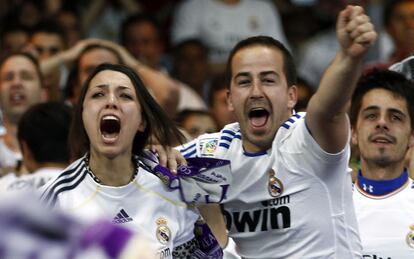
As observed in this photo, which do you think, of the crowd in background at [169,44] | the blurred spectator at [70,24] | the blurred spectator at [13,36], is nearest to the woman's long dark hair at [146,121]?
the crowd in background at [169,44]

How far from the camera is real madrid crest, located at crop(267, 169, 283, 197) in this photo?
422 centimetres

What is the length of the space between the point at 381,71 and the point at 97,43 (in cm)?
295

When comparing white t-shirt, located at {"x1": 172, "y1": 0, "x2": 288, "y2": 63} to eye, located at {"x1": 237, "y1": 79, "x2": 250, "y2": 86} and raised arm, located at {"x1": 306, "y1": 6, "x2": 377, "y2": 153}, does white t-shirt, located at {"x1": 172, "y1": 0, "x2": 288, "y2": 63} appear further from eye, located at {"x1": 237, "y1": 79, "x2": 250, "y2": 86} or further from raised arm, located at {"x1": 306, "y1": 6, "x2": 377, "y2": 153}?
raised arm, located at {"x1": 306, "y1": 6, "x2": 377, "y2": 153}

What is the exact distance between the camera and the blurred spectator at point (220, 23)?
31.6 ft

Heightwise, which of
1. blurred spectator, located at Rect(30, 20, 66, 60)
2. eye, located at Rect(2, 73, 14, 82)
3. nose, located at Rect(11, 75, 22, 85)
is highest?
blurred spectator, located at Rect(30, 20, 66, 60)

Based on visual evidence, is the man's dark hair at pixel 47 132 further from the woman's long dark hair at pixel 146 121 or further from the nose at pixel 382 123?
the nose at pixel 382 123

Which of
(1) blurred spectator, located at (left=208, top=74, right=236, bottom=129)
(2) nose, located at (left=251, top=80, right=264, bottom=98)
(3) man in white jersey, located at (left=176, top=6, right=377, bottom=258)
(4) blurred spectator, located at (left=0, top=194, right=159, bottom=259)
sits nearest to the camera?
(4) blurred spectator, located at (left=0, top=194, right=159, bottom=259)

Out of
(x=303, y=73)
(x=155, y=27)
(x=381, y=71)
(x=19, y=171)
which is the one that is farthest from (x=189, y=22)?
(x=381, y=71)

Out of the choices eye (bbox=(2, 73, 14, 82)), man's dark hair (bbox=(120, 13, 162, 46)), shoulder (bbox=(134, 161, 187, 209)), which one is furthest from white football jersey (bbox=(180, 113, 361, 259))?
man's dark hair (bbox=(120, 13, 162, 46))

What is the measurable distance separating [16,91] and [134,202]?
11.8 feet

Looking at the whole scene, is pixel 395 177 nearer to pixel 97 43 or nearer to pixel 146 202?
pixel 146 202

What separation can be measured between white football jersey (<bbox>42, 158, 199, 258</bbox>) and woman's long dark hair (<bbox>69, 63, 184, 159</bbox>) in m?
0.28

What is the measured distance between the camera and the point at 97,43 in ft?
25.4

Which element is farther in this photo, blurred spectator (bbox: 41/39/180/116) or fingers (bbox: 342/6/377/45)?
blurred spectator (bbox: 41/39/180/116)
